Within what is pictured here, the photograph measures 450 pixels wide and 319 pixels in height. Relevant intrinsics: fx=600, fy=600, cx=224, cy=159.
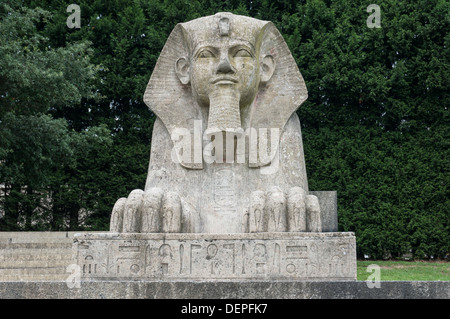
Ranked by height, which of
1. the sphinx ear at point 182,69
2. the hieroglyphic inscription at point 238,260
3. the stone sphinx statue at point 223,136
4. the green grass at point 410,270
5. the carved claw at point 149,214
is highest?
the sphinx ear at point 182,69

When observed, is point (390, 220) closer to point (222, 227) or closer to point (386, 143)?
point (386, 143)

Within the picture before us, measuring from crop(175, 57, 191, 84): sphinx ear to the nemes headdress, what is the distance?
0.19ft

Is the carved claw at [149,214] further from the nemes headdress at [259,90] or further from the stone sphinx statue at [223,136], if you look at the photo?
the nemes headdress at [259,90]

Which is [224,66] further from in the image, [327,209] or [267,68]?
[327,209]

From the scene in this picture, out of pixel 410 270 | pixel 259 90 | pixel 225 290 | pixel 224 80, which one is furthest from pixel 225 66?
pixel 410 270

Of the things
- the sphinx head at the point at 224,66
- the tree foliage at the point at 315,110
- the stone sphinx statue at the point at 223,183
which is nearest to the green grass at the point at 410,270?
the tree foliage at the point at 315,110

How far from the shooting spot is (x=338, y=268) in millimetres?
4832

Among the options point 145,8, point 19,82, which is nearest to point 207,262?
point 19,82

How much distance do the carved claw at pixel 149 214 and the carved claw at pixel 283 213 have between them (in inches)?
25.3

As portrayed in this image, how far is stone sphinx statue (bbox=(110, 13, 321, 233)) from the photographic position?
16.6ft

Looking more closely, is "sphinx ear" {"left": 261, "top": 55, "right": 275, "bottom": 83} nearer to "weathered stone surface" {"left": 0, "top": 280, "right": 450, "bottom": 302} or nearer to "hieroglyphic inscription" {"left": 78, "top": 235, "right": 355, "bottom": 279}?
"hieroglyphic inscription" {"left": 78, "top": 235, "right": 355, "bottom": 279}

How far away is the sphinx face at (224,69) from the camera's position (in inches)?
213

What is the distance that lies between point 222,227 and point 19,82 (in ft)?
20.3

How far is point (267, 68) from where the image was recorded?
5.85m
